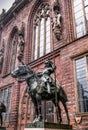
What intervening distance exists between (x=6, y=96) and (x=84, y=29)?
712cm

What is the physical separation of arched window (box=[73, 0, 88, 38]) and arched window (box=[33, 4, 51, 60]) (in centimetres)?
233

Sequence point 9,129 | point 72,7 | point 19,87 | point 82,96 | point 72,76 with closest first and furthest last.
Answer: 1. point 82,96
2. point 72,76
3. point 72,7
4. point 9,129
5. point 19,87

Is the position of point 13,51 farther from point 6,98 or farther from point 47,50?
point 47,50

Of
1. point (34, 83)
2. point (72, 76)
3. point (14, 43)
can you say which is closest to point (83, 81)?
point (72, 76)

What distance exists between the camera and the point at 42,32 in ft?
41.5

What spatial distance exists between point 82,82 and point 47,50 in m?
4.11

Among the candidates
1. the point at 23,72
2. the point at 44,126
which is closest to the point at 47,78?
the point at 23,72

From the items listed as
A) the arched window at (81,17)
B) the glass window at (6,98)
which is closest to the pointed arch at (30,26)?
the glass window at (6,98)

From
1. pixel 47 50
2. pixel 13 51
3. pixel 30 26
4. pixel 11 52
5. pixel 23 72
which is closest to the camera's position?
pixel 23 72

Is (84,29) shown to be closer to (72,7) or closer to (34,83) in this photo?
(72,7)

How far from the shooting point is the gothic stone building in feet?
26.6

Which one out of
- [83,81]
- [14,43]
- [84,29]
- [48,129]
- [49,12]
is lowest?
[48,129]

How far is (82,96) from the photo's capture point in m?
7.80

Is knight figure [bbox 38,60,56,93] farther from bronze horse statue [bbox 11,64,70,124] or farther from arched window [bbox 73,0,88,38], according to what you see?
arched window [bbox 73,0,88,38]
